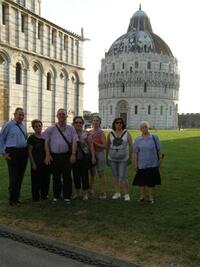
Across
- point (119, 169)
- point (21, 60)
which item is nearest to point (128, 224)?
point (119, 169)

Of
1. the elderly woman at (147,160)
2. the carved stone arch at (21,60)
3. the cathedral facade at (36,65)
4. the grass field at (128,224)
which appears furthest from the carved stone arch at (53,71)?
the elderly woman at (147,160)

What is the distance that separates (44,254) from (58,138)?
321cm

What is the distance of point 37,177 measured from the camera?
30.0 ft

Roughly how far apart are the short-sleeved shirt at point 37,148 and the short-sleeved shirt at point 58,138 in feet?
0.99

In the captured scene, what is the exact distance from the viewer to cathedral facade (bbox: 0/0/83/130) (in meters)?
35.5

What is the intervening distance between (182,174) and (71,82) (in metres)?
32.8

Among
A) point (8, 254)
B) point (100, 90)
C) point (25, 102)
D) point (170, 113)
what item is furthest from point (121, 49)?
point (8, 254)

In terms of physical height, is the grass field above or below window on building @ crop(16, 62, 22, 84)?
below

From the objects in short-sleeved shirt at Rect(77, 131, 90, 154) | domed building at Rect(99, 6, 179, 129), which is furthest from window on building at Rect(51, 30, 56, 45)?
domed building at Rect(99, 6, 179, 129)

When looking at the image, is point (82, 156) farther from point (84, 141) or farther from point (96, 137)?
point (96, 137)

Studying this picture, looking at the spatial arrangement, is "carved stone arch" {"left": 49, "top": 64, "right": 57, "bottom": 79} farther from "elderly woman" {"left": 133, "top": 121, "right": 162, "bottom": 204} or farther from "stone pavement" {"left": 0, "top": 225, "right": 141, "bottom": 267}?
"stone pavement" {"left": 0, "top": 225, "right": 141, "bottom": 267}

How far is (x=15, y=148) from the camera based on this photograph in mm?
8727

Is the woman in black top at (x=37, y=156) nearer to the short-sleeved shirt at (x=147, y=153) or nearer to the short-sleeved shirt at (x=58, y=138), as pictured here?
the short-sleeved shirt at (x=58, y=138)

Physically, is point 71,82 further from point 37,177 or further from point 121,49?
point 121,49
